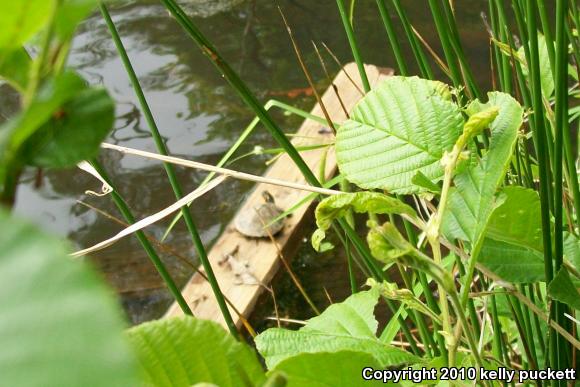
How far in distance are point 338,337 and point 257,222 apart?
1.47 meters

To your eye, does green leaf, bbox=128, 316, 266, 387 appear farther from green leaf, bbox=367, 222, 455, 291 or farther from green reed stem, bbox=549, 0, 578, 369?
green reed stem, bbox=549, 0, 578, 369

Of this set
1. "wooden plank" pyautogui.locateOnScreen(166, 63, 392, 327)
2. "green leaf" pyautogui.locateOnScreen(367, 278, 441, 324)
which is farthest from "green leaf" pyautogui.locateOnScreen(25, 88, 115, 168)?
"wooden plank" pyautogui.locateOnScreen(166, 63, 392, 327)

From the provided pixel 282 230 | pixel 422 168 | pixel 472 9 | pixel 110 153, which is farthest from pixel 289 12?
pixel 422 168

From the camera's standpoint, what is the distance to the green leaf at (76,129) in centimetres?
17

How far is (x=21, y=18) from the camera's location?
141mm

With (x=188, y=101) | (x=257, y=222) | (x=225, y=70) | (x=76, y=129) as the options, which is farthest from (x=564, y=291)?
(x=188, y=101)

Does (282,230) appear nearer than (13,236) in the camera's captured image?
No

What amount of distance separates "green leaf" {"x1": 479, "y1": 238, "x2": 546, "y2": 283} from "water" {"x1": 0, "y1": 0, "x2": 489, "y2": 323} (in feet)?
4.86

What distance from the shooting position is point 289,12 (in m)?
3.46

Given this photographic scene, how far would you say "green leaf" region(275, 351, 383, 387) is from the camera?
1.00 ft

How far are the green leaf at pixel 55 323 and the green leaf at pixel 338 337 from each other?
356 millimetres

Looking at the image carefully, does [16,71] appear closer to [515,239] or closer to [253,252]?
[515,239]

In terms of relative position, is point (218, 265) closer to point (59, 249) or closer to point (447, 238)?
point (447, 238)

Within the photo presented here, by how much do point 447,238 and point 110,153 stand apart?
236 cm
